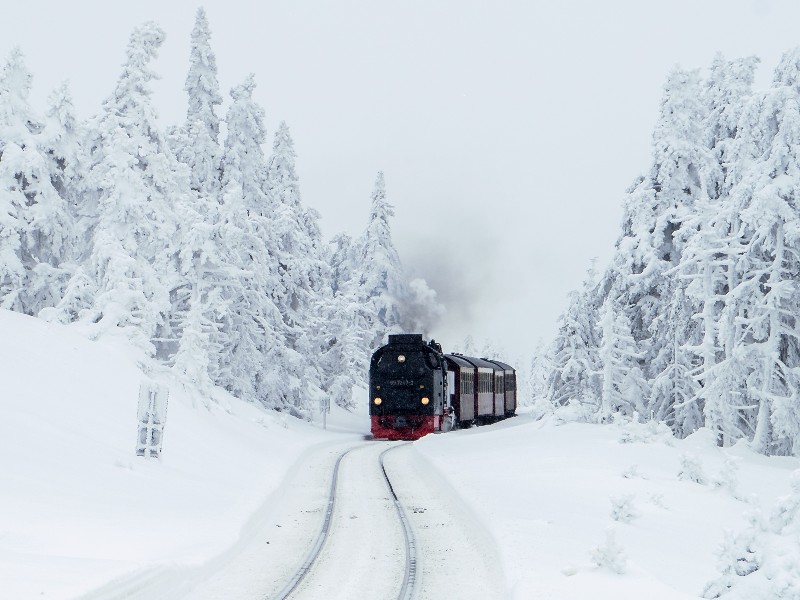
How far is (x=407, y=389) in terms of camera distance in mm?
40906

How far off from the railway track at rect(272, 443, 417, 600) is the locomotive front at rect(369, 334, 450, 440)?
19.0 meters

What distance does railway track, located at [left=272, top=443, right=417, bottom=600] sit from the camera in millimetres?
10984

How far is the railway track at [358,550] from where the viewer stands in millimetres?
10984

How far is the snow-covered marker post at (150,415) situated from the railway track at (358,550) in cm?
419

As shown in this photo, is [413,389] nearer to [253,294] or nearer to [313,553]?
[253,294]

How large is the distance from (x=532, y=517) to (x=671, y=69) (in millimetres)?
24289

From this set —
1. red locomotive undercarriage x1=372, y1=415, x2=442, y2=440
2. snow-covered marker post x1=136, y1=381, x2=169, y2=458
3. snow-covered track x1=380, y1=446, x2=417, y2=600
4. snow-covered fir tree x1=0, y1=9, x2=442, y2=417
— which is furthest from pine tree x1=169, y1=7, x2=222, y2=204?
snow-covered track x1=380, y1=446, x2=417, y2=600

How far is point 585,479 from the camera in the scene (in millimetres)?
20891

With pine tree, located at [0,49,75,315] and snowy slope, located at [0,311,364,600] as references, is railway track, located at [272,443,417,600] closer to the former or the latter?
snowy slope, located at [0,311,364,600]

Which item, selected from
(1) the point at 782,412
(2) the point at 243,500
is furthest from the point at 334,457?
(1) the point at 782,412

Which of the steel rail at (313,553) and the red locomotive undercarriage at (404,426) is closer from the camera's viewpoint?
the steel rail at (313,553)

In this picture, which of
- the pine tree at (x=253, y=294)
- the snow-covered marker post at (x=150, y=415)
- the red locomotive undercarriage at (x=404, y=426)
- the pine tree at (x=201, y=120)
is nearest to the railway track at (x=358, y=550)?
the snow-covered marker post at (x=150, y=415)

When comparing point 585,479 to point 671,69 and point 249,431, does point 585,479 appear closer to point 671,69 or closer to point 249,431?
point 249,431

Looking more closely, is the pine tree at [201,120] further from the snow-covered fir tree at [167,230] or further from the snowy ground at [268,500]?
the snowy ground at [268,500]
